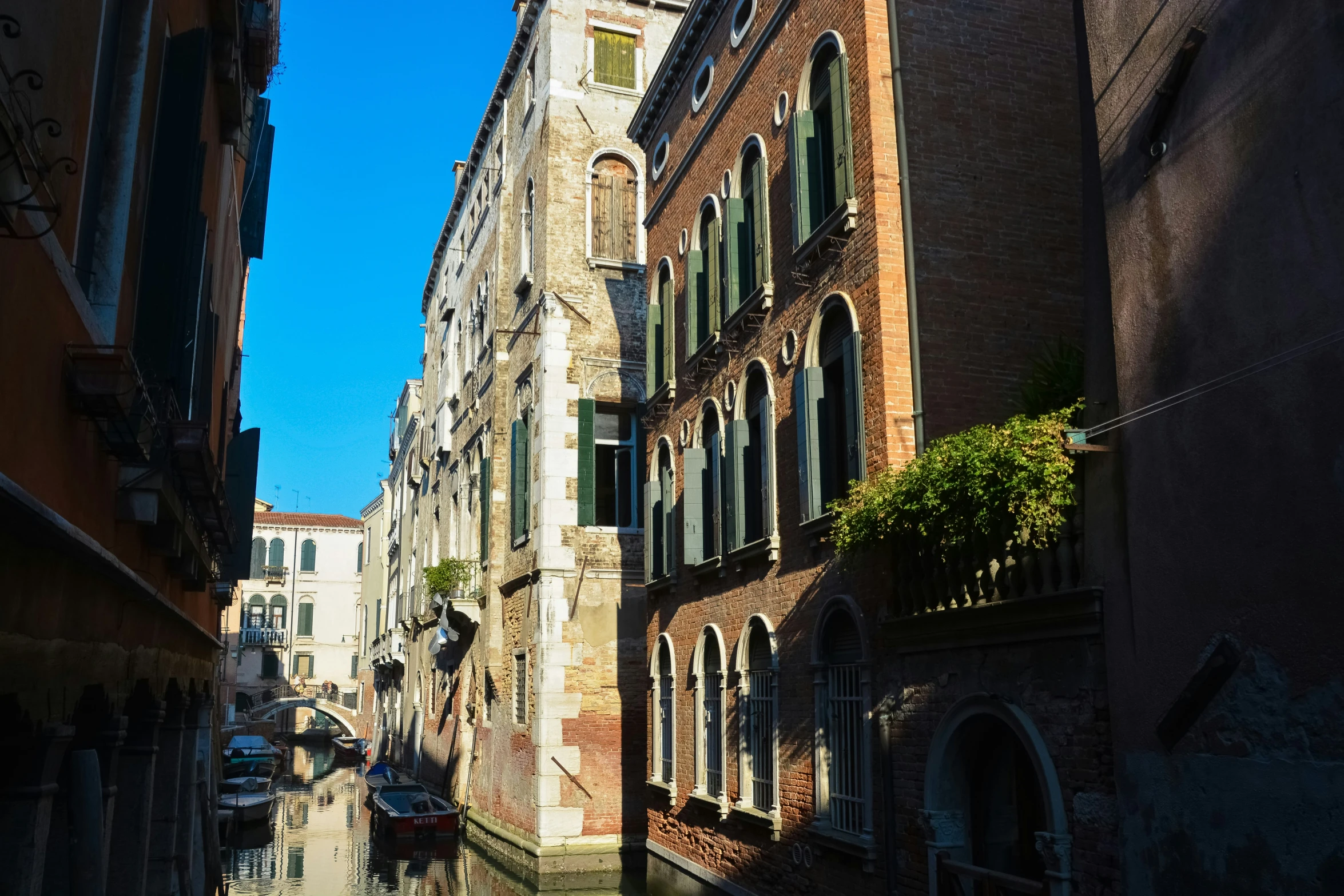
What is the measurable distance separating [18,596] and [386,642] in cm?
3949

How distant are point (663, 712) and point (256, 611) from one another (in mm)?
54839

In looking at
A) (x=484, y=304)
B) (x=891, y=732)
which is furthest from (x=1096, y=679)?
(x=484, y=304)

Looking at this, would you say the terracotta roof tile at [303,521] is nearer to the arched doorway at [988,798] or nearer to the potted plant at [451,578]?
the potted plant at [451,578]

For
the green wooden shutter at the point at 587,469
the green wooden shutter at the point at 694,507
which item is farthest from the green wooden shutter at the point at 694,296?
the green wooden shutter at the point at 587,469

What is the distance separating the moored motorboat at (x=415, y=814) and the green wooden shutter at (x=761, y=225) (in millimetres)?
14138

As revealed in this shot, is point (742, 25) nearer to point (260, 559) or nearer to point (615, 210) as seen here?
point (615, 210)

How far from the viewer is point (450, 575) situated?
24.4 metres

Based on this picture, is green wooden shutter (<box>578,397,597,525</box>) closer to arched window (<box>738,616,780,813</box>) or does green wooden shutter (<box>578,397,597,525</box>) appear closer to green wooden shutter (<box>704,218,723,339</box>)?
green wooden shutter (<box>704,218,723,339</box>)

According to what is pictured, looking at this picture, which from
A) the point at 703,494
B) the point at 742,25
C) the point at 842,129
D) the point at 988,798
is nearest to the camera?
the point at 988,798

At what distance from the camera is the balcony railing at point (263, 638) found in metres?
62.8

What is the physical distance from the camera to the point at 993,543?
24.5 feet

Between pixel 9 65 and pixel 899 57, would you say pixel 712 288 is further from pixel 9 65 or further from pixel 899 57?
pixel 9 65

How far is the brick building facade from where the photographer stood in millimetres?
7523

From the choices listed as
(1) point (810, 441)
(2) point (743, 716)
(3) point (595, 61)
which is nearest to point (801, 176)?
(1) point (810, 441)
